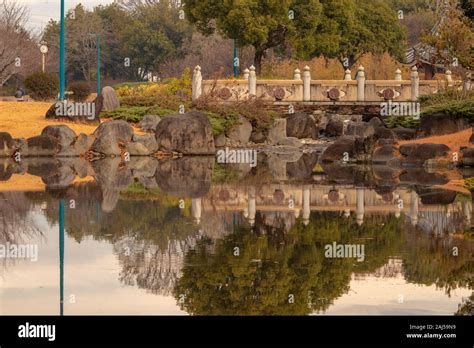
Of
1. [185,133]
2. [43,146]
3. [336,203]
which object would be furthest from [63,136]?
[336,203]

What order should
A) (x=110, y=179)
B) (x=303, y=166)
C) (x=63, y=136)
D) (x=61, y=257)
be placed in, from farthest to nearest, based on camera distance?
(x=63, y=136), (x=303, y=166), (x=110, y=179), (x=61, y=257)

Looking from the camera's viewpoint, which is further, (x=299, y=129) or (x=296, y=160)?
(x=299, y=129)

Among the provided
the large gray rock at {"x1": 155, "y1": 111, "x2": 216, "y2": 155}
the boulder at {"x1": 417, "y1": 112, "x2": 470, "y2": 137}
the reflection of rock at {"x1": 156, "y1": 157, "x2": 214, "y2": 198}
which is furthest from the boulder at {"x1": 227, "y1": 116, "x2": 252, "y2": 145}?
the boulder at {"x1": 417, "y1": 112, "x2": 470, "y2": 137}

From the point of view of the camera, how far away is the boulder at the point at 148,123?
48.3 meters

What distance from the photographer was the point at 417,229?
63.6ft

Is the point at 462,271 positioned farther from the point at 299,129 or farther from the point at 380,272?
the point at 299,129

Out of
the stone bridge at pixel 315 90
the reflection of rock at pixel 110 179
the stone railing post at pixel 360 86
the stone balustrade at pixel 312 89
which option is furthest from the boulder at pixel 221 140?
the stone railing post at pixel 360 86

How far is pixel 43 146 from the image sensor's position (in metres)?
41.8

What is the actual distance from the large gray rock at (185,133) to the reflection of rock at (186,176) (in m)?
1.64

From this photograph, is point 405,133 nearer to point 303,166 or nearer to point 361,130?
point 361,130

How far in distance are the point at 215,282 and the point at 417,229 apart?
652 centimetres

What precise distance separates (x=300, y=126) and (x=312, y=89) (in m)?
2.71

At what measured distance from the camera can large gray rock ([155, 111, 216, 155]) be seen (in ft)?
142
